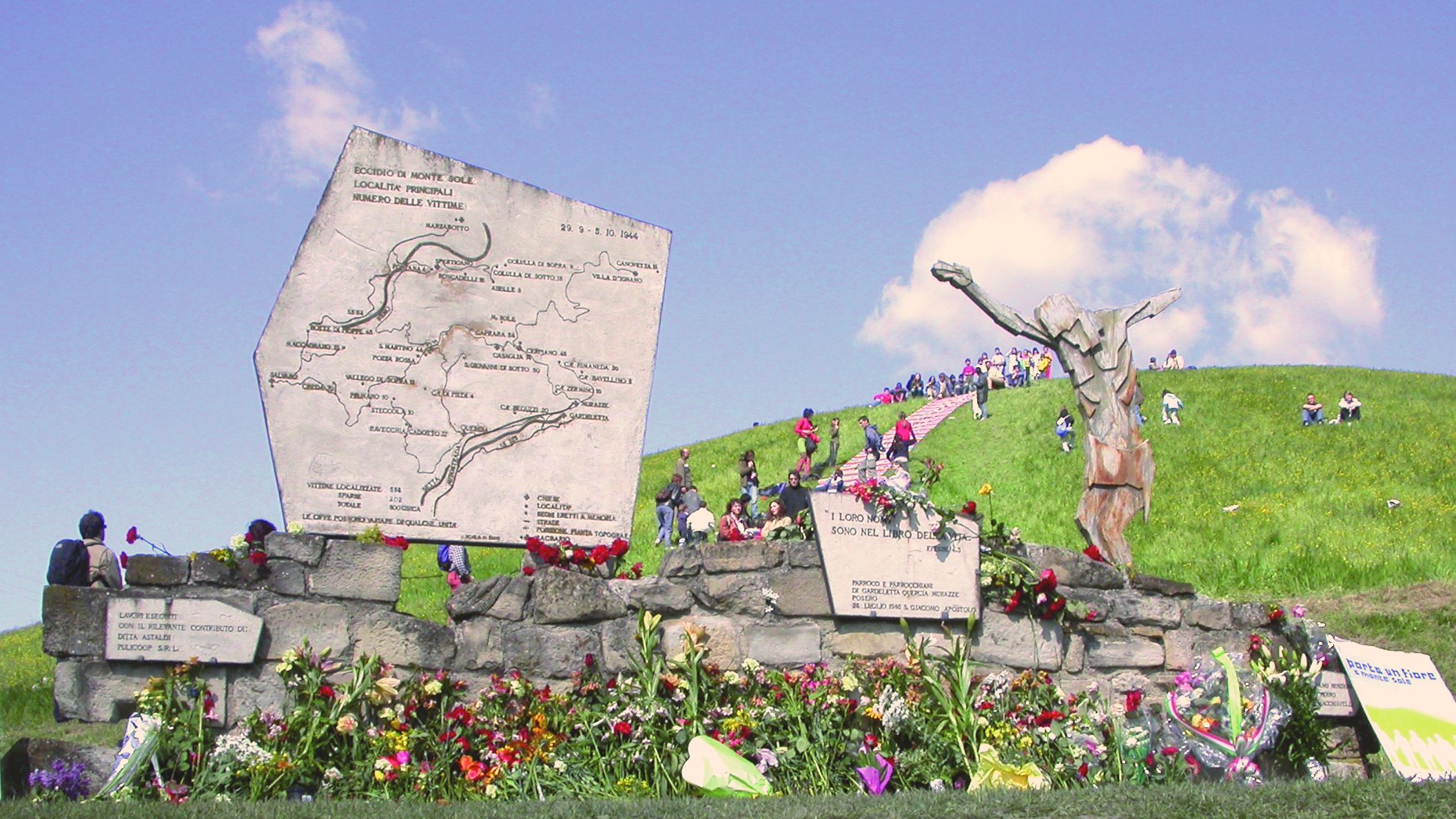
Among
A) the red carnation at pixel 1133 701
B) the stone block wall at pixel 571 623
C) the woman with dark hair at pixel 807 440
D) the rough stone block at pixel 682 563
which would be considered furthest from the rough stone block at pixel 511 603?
the woman with dark hair at pixel 807 440

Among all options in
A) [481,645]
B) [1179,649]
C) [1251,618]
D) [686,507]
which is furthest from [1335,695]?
[686,507]

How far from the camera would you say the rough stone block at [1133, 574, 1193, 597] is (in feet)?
32.0

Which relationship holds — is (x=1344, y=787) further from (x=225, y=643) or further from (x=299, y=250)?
(x=299, y=250)

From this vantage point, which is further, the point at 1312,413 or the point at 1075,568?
the point at 1312,413

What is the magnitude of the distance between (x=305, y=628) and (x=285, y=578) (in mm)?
374

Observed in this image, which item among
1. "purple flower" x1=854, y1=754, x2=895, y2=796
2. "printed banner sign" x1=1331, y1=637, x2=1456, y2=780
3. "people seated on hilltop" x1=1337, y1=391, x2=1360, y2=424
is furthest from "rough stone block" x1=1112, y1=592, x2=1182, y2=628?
"people seated on hilltop" x1=1337, y1=391, x2=1360, y2=424

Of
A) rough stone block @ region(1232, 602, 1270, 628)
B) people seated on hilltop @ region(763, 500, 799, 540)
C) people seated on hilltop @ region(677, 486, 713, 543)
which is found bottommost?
rough stone block @ region(1232, 602, 1270, 628)

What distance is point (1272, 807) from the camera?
6387 mm

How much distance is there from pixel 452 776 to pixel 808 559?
2.82 metres

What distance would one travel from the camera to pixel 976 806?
6.54 metres

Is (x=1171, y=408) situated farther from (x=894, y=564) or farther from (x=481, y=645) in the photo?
(x=481, y=645)

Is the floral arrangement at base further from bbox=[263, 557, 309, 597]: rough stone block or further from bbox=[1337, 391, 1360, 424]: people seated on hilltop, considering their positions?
bbox=[1337, 391, 1360, 424]: people seated on hilltop

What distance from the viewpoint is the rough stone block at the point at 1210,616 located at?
973cm

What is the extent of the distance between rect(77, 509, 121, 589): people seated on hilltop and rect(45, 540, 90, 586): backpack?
1.7 inches
